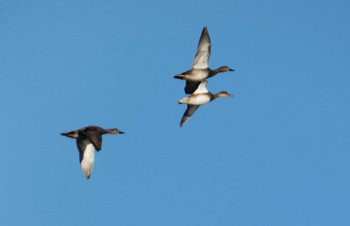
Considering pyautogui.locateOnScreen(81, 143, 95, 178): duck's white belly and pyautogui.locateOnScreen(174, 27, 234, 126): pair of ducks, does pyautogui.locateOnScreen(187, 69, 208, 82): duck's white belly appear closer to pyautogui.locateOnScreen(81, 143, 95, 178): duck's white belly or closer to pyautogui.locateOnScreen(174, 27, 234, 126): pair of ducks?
pyautogui.locateOnScreen(174, 27, 234, 126): pair of ducks

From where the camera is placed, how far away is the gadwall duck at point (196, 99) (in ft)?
157

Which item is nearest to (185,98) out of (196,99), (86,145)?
(196,99)

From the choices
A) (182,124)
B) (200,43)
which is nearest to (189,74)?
(200,43)

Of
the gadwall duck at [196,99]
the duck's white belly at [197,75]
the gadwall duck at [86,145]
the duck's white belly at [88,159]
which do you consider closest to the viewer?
the gadwall duck at [86,145]

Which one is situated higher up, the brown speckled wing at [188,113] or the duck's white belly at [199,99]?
the duck's white belly at [199,99]

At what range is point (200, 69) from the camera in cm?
4547

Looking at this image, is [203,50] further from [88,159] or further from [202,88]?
[88,159]

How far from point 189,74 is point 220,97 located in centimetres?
577

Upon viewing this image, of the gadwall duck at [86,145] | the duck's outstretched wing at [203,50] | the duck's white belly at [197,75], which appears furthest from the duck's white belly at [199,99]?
the gadwall duck at [86,145]

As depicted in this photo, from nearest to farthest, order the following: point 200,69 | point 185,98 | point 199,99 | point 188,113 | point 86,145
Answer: point 86,145 < point 200,69 < point 185,98 < point 199,99 < point 188,113

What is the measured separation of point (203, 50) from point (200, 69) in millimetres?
1447

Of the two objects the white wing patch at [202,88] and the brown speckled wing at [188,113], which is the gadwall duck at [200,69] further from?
the brown speckled wing at [188,113]

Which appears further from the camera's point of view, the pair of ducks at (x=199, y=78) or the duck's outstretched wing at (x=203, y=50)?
the pair of ducks at (x=199, y=78)

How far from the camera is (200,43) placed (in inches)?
1746
